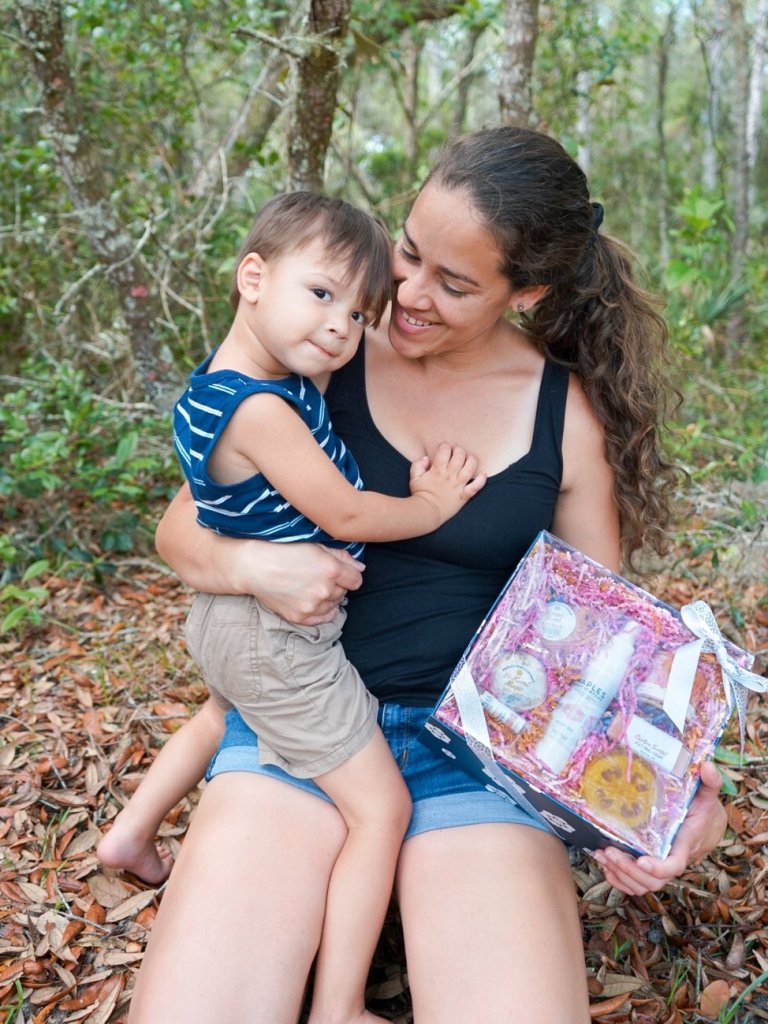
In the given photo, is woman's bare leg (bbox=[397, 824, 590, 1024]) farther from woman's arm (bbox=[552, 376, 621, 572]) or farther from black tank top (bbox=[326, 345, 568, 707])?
woman's arm (bbox=[552, 376, 621, 572])

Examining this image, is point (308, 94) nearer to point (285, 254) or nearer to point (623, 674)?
point (285, 254)

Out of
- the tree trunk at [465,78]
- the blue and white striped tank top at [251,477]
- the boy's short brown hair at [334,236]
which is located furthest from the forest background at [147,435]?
the boy's short brown hair at [334,236]

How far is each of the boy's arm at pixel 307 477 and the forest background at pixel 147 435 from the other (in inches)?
43.2

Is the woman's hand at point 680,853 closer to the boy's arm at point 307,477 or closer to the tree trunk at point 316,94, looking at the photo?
the boy's arm at point 307,477

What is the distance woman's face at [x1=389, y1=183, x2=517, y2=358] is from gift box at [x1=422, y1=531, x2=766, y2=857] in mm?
544

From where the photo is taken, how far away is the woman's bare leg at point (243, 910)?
157 centimetres

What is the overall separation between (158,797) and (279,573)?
0.79 metres

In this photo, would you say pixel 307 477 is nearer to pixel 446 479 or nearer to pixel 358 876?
pixel 446 479

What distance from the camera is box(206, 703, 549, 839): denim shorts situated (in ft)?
6.05

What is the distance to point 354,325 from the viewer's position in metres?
1.87

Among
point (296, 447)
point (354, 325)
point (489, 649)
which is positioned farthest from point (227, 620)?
point (354, 325)

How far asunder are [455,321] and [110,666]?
1.93 m

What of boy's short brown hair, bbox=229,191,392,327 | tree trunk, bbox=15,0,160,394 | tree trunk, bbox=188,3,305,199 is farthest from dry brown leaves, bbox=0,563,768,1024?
tree trunk, bbox=188,3,305,199

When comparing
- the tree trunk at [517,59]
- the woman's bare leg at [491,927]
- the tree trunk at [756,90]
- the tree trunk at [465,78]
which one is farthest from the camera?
the tree trunk at [756,90]
